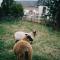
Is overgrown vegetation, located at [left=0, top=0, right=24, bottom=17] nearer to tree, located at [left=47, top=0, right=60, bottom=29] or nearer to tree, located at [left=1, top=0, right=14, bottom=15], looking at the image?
tree, located at [left=1, top=0, right=14, bottom=15]

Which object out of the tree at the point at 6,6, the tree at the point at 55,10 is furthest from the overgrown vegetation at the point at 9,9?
the tree at the point at 55,10

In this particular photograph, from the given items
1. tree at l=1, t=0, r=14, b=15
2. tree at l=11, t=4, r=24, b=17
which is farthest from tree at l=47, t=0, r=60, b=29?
tree at l=1, t=0, r=14, b=15

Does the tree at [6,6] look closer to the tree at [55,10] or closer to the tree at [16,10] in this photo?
the tree at [16,10]

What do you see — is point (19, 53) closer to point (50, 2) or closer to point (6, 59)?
point (6, 59)

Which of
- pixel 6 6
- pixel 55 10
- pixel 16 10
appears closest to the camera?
pixel 55 10

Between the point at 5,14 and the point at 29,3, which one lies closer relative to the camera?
the point at 5,14

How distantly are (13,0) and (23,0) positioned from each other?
24.2ft

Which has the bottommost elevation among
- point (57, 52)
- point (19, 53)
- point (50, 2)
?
point (57, 52)

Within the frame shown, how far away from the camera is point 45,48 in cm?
761

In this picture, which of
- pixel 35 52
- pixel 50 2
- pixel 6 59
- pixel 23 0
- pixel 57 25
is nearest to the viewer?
pixel 6 59

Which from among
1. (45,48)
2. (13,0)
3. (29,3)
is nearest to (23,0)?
(29,3)

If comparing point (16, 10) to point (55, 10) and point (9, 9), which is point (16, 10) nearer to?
point (9, 9)

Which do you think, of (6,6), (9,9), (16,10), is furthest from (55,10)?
(6,6)

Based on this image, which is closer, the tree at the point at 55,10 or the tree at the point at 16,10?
the tree at the point at 55,10
